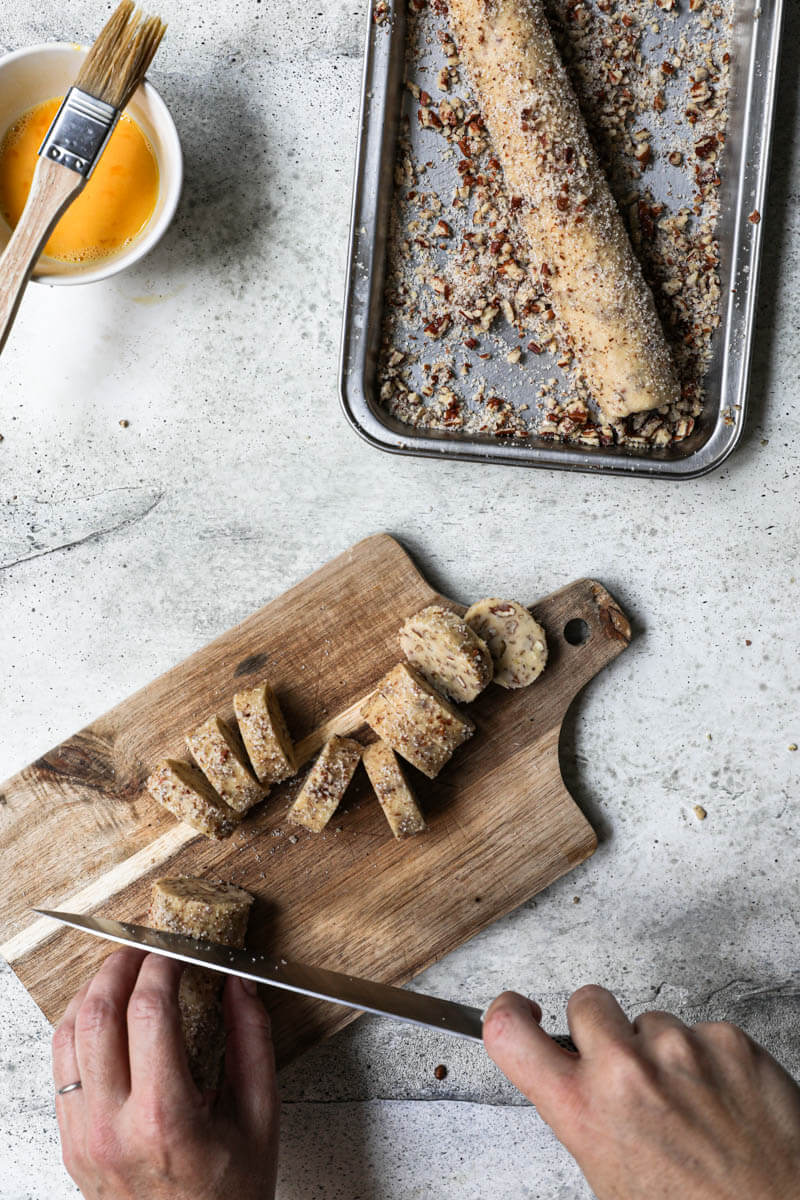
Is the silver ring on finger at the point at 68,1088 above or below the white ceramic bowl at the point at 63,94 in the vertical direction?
below

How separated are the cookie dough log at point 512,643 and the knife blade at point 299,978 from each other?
48 cm

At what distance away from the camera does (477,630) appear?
1.46m

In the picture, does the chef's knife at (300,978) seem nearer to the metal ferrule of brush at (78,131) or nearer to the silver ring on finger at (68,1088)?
the silver ring on finger at (68,1088)

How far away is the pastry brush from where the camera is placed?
133 centimetres

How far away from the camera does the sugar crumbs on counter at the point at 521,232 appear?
1.47 m

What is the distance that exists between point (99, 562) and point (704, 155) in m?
1.16

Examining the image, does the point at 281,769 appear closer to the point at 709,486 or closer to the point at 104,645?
the point at 104,645

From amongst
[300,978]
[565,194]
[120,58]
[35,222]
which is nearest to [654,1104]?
[300,978]

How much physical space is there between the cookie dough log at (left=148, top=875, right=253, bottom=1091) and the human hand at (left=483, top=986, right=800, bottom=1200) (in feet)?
1.42

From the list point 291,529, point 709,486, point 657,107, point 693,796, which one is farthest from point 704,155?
point 693,796

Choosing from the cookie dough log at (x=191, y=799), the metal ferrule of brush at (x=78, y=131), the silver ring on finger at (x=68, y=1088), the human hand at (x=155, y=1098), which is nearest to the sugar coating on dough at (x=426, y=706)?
the cookie dough log at (x=191, y=799)

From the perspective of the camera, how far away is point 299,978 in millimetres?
1360

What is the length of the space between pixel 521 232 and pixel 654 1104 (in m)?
1.22

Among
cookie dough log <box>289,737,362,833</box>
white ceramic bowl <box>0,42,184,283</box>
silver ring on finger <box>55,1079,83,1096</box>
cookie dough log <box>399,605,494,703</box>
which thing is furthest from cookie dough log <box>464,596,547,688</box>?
silver ring on finger <box>55,1079,83,1096</box>
